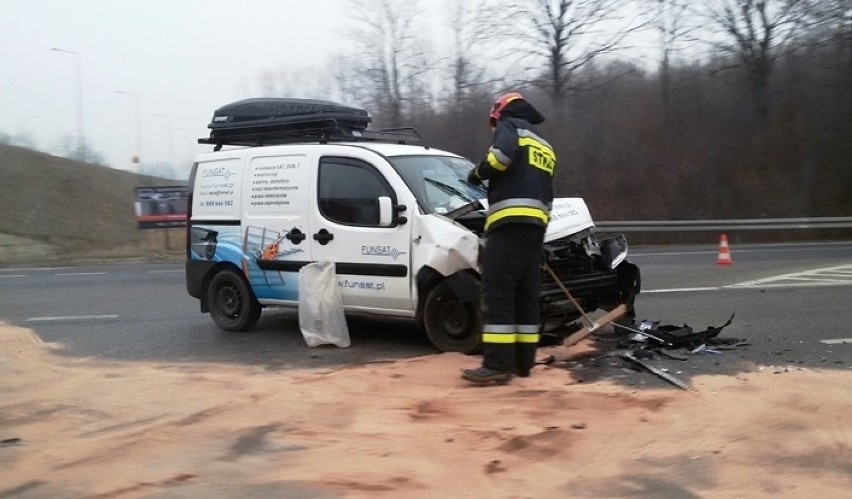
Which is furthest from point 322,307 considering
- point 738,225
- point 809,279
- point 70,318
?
point 738,225

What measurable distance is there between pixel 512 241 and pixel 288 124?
11.7ft

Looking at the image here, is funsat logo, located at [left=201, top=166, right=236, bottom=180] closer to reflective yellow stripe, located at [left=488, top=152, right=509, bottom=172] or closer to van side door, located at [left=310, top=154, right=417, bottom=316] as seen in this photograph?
van side door, located at [left=310, top=154, right=417, bottom=316]

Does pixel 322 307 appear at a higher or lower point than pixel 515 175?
lower

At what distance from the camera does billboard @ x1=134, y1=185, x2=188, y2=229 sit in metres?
23.8

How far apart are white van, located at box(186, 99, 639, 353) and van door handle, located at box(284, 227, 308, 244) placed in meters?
0.01

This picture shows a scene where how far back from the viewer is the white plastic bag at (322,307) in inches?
300

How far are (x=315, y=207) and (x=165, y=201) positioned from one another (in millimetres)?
17497

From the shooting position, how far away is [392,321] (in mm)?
9055

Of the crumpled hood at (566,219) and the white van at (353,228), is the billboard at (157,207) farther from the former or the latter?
the crumpled hood at (566,219)

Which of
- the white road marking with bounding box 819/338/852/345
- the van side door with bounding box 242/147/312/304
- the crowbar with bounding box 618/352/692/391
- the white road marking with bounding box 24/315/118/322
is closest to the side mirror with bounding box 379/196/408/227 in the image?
the van side door with bounding box 242/147/312/304

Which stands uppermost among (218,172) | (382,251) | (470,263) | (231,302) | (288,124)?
(288,124)

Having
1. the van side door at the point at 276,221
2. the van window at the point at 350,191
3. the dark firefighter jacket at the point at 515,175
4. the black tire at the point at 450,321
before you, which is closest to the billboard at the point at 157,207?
the van side door at the point at 276,221

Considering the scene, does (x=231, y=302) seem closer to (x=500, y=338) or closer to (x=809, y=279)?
(x=500, y=338)

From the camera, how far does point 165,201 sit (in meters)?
23.9
